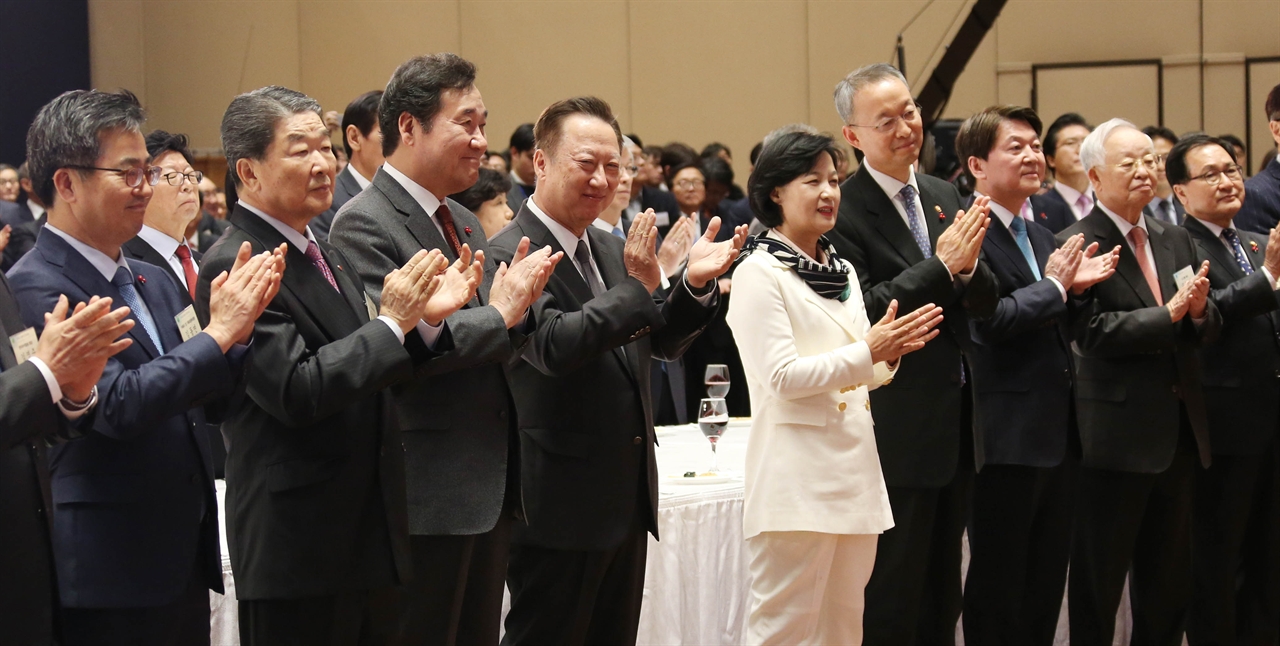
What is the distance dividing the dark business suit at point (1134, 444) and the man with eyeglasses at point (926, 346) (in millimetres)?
484

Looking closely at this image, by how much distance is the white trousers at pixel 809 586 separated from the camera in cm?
284

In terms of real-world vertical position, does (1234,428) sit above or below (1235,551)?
above

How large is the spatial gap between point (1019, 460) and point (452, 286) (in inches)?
69.9

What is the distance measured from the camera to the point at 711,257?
108 inches

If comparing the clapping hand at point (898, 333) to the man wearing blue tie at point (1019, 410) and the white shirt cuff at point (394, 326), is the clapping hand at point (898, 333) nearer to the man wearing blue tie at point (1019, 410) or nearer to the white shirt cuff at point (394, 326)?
the man wearing blue tie at point (1019, 410)

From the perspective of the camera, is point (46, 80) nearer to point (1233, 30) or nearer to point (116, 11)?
point (116, 11)

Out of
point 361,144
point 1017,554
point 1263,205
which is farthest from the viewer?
point 1263,205

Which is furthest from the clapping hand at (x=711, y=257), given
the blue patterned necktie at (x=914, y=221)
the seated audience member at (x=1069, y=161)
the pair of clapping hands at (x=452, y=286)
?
the seated audience member at (x=1069, y=161)

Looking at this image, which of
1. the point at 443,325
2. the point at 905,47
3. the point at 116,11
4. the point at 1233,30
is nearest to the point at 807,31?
the point at 905,47

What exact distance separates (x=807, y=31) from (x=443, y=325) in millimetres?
8209

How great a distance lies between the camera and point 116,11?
1031cm

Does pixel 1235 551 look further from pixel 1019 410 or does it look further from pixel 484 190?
pixel 484 190

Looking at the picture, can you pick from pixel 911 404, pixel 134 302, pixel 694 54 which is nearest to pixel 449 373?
pixel 134 302

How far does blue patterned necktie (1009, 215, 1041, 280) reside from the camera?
11.8ft
